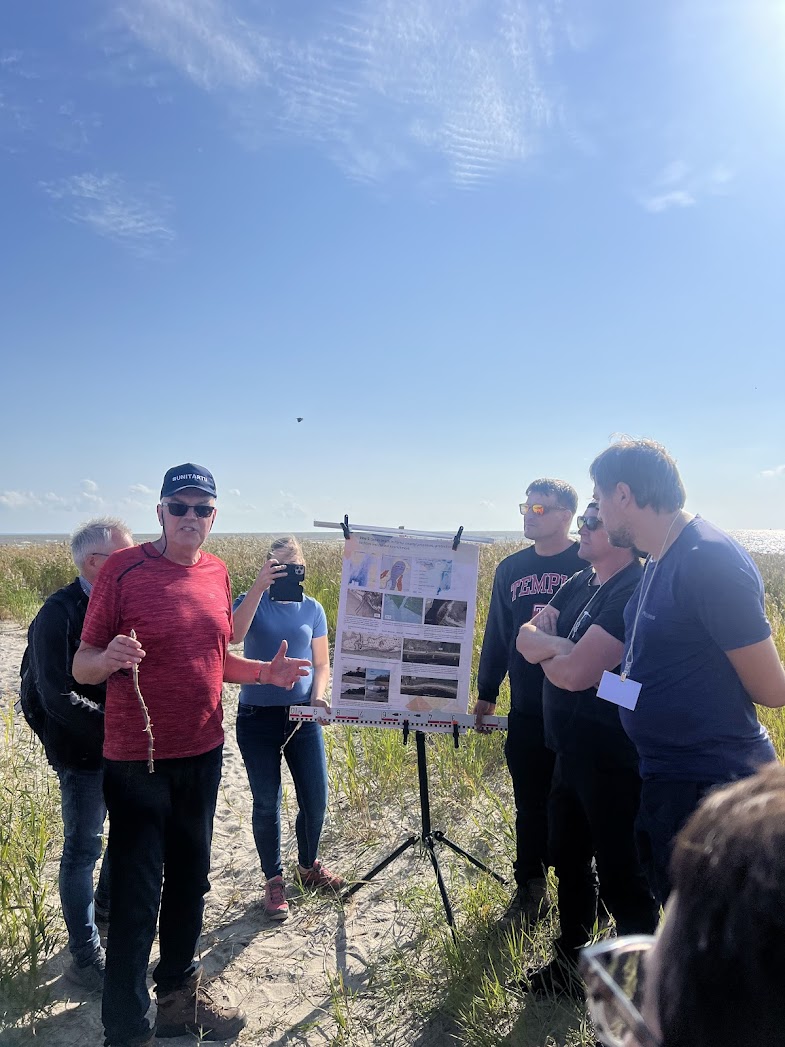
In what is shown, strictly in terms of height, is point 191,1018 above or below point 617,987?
below

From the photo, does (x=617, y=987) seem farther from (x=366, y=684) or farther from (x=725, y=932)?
(x=366, y=684)

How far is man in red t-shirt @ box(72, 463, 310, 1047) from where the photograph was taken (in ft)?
8.08

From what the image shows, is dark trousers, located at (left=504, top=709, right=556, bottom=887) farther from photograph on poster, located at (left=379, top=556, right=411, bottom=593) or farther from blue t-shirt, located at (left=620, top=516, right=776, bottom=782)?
blue t-shirt, located at (left=620, top=516, right=776, bottom=782)

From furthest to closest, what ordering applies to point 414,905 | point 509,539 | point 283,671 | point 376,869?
point 509,539
point 376,869
point 414,905
point 283,671

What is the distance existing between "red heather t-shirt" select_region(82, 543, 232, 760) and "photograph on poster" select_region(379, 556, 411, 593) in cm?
100

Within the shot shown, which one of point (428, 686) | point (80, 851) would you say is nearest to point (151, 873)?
point (80, 851)

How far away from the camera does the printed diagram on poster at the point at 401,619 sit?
3.43 meters

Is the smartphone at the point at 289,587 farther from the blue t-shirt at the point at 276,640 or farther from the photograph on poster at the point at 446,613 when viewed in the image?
the photograph on poster at the point at 446,613

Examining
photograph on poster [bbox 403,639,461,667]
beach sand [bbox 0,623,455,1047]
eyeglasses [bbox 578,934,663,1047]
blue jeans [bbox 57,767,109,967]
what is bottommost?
beach sand [bbox 0,623,455,1047]

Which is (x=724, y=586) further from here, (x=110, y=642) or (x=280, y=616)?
(x=280, y=616)

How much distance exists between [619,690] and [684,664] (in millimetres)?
241

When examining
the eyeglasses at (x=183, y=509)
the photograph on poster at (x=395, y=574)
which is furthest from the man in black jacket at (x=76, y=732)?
the photograph on poster at (x=395, y=574)

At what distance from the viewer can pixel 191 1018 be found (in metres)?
2.68

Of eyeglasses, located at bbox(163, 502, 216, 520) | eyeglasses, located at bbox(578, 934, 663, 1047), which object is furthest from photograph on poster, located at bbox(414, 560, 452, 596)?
eyeglasses, located at bbox(578, 934, 663, 1047)
